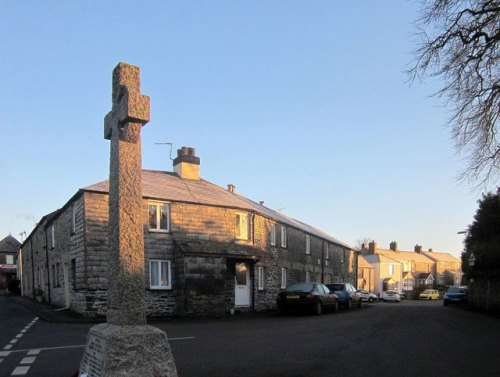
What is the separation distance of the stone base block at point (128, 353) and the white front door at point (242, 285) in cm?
1822

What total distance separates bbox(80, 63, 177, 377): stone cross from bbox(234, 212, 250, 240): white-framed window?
18.3 metres

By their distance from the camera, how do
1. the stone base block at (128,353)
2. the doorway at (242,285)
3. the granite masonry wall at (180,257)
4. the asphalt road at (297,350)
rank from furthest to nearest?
the doorway at (242,285), the granite masonry wall at (180,257), the asphalt road at (297,350), the stone base block at (128,353)

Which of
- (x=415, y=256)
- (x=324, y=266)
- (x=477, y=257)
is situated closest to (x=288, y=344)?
(x=477, y=257)

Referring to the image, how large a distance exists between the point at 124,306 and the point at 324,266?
108 feet

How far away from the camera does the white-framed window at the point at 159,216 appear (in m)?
21.4

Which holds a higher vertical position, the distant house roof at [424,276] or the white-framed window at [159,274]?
the white-framed window at [159,274]

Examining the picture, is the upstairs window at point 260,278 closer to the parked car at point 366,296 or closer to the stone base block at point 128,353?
the stone base block at point 128,353

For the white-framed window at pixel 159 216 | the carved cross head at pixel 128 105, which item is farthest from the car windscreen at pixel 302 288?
the carved cross head at pixel 128 105

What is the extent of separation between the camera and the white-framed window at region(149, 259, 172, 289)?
2112cm

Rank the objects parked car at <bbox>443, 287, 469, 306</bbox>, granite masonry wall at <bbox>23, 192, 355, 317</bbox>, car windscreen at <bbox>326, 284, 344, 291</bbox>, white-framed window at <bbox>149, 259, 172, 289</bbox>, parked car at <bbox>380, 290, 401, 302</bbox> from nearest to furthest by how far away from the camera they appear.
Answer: granite masonry wall at <bbox>23, 192, 355, 317</bbox> → white-framed window at <bbox>149, 259, 172, 289</bbox> → car windscreen at <bbox>326, 284, 344, 291</bbox> → parked car at <bbox>443, 287, 469, 306</bbox> → parked car at <bbox>380, 290, 401, 302</bbox>

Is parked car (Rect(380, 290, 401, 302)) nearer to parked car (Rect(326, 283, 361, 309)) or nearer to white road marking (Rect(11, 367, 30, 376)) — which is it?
parked car (Rect(326, 283, 361, 309))

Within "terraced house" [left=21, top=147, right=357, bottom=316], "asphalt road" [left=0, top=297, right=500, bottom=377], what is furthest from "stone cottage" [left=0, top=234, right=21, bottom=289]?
"asphalt road" [left=0, top=297, right=500, bottom=377]

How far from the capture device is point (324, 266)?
37500mm

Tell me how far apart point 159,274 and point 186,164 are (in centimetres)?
734
